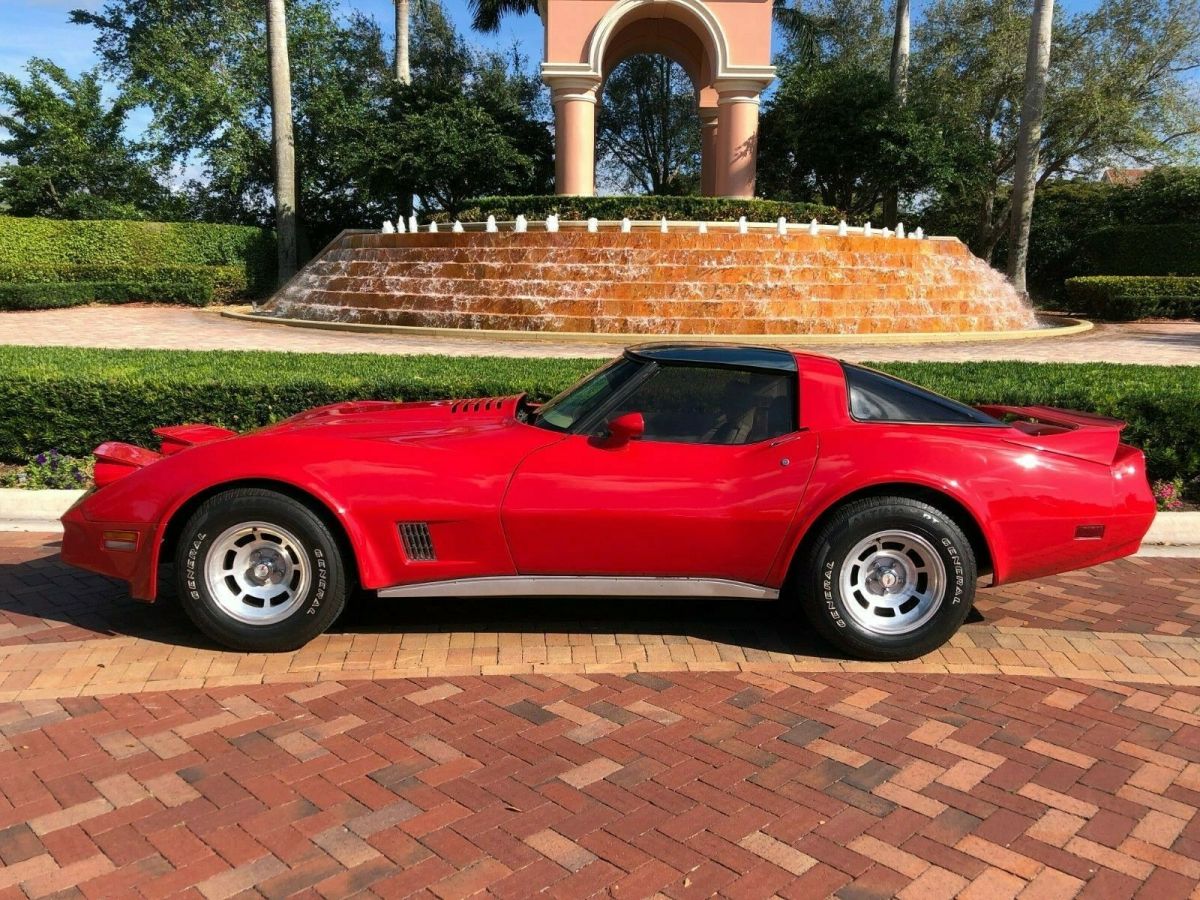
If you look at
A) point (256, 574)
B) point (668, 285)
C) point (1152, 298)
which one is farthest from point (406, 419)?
point (1152, 298)

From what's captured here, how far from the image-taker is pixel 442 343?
15.6 m

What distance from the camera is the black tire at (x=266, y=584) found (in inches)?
148

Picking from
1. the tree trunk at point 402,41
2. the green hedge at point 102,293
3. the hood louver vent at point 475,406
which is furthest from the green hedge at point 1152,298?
the green hedge at point 102,293

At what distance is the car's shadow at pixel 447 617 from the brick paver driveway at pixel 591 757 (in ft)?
0.07

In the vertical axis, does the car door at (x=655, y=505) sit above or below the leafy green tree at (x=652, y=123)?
below

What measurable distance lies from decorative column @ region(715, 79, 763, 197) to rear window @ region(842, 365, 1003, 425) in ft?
81.2

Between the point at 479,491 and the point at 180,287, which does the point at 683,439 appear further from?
the point at 180,287

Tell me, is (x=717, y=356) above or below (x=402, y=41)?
below

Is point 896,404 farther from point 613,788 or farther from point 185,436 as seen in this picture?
point 185,436

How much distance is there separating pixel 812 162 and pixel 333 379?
27.1 m

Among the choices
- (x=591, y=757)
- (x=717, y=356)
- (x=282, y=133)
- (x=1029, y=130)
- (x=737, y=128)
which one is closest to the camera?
(x=591, y=757)

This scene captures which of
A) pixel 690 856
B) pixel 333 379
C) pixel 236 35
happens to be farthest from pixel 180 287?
pixel 690 856

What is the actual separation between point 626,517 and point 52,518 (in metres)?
4.11

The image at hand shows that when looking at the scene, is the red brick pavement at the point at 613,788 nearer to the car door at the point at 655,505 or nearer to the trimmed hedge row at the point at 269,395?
the car door at the point at 655,505
